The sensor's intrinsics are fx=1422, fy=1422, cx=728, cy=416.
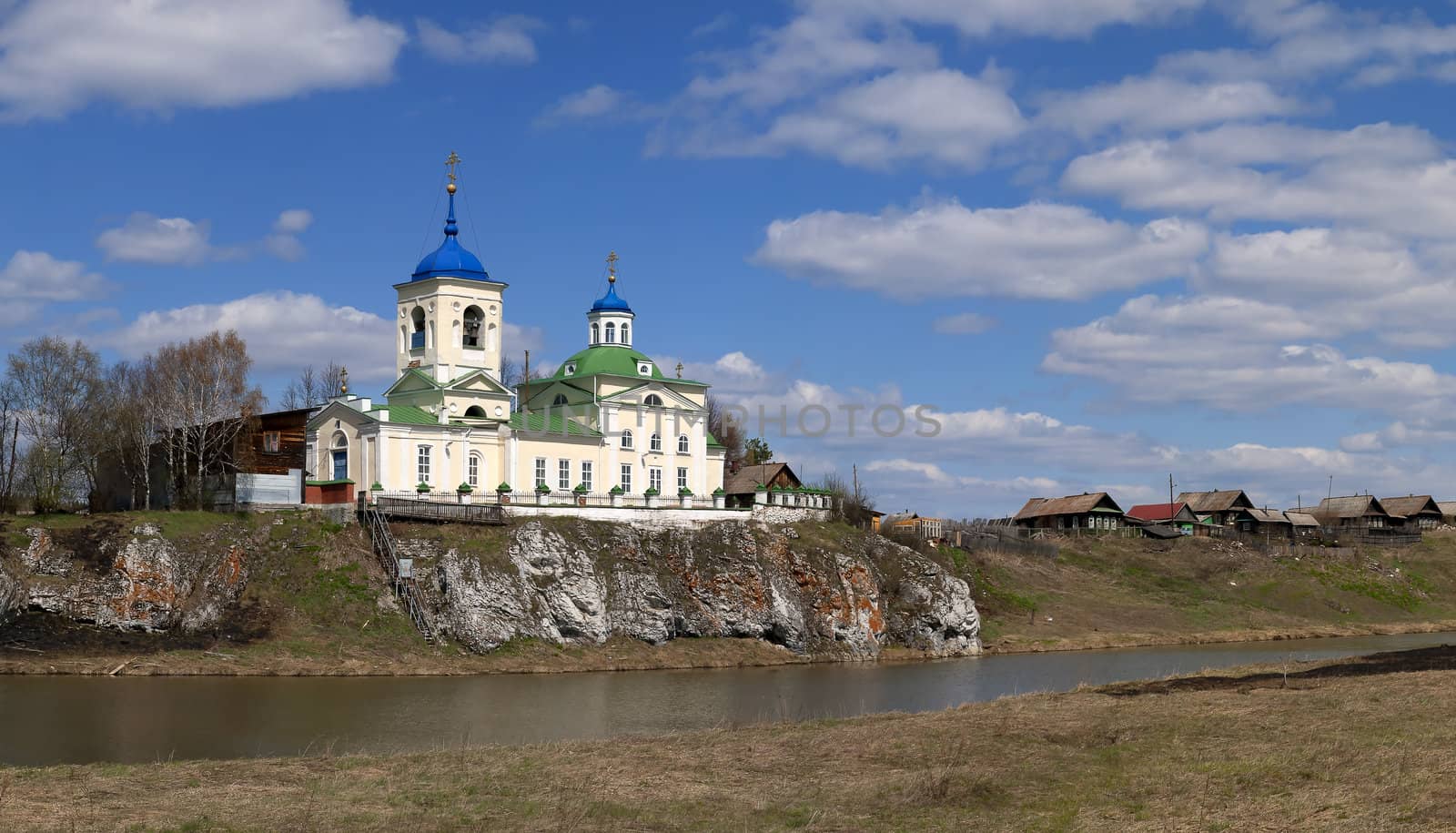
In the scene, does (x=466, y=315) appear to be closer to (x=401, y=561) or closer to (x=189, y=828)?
(x=401, y=561)

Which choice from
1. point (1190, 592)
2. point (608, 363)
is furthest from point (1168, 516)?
point (608, 363)

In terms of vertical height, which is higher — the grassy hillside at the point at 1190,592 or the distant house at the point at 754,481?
the distant house at the point at 754,481

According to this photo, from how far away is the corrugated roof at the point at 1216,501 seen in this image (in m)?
108

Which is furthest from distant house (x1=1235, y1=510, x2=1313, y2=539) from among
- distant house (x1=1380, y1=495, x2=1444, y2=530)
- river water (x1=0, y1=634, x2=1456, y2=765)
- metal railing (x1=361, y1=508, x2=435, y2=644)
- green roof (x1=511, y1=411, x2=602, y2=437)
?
metal railing (x1=361, y1=508, x2=435, y2=644)

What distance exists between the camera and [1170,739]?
78.4 ft

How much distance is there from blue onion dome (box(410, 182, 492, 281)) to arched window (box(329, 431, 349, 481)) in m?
9.07

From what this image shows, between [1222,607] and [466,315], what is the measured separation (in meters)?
42.6

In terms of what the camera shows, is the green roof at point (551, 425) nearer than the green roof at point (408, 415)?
No

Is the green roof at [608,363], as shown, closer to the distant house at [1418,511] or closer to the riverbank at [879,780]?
the riverbank at [879,780]

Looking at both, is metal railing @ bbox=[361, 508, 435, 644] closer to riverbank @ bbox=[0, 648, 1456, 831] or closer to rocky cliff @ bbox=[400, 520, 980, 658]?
rocky cliff @ bbox=[400, 520, 980, 658]

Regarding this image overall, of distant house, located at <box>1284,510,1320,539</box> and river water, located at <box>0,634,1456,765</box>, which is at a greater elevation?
distant house, located at <box>1284,510,1320,539</box>

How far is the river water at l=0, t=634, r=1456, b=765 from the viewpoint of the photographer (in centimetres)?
3003

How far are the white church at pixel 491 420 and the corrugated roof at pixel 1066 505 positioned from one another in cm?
3866

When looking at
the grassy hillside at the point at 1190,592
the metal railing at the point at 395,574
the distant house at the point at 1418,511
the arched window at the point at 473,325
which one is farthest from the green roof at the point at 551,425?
the distant house at the point at 1418,511
